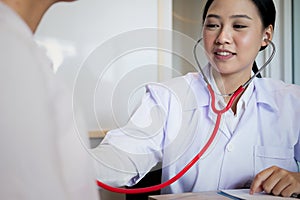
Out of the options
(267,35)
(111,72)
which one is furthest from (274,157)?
(111,72)

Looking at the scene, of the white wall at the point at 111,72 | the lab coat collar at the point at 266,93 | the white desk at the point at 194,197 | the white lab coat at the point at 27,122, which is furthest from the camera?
the lab coat collar at the point at 266,93

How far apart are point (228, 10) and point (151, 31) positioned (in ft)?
1.40

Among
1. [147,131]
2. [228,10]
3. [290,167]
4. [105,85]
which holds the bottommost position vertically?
[290,167]

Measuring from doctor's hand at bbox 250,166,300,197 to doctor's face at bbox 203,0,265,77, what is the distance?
32 centimetres

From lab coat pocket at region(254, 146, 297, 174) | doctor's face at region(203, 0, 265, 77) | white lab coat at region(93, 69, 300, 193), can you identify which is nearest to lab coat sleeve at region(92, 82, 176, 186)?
white lab coat at region(93, 69, 300, 193)

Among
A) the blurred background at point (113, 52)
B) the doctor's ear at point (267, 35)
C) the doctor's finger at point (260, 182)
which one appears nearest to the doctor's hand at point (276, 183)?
the doctor's finger at point (260, 182)

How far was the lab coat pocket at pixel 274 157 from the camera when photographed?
3.64ft

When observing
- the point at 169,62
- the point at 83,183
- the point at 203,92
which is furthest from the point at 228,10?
the point at 83,183

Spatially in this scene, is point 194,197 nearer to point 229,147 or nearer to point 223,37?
point 229,147

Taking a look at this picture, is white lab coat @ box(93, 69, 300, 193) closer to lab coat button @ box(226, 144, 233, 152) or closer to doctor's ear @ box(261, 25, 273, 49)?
lab coat button @ box(226, 144, 233, 152)

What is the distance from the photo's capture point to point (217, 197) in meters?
0.83

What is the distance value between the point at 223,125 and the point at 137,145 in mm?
289

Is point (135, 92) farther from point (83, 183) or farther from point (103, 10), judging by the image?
point (103, 10)

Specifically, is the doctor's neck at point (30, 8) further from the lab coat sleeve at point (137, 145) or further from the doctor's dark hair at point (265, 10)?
the doctor's dark hair at point (265, 10)
